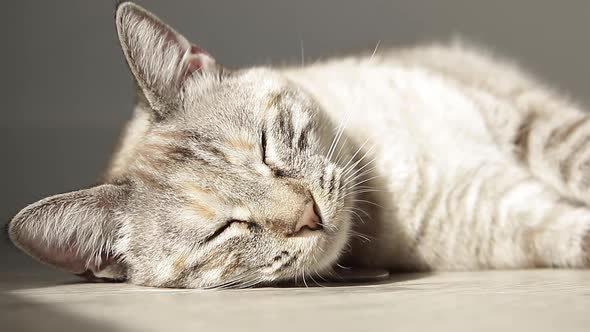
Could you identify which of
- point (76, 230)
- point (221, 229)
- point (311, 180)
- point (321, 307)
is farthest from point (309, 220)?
point (76, 230)

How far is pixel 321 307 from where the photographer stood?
4.80ft

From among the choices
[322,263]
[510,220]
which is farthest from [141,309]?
[510,220]

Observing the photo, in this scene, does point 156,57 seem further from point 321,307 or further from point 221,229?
point 321,307

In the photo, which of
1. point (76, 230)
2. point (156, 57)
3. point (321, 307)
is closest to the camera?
point (321, 307)

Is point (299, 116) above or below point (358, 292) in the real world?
above

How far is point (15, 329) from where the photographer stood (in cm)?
130

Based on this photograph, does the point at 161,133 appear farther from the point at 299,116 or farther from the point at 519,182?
the point at 519,182

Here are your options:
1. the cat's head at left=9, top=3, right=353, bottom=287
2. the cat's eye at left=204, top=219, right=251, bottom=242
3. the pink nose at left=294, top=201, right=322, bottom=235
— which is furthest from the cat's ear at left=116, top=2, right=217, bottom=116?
the pink nose at left=294, top=201, right=322, bottom=235

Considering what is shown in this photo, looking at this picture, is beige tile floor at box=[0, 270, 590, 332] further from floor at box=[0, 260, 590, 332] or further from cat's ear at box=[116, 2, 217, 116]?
cat's ear at box=[116, 2, 217, 116]

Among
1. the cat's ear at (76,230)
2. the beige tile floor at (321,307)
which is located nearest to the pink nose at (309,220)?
the beige tile floor at (321,307)

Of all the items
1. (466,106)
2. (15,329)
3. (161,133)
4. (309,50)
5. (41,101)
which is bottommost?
(15,329)

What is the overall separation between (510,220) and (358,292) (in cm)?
78

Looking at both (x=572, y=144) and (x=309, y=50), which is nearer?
(x=572, y=144)

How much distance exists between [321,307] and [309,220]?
1.27 feet
